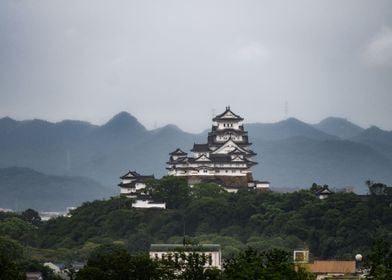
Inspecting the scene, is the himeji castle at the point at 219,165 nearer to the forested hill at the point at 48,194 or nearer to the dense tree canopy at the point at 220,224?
the dense tree canopy at the point at 220,224

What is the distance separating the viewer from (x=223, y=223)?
8288 cm

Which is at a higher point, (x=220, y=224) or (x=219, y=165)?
(x=219, y=165)

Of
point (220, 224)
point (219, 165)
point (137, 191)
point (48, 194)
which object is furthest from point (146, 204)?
point (48, 194)

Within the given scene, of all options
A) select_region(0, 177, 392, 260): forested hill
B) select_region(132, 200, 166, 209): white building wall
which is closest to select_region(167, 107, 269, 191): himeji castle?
select_region(0, 177, 392, 260): forested hill

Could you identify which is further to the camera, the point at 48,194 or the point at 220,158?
the point at 48,194

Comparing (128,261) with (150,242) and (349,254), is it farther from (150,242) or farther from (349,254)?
(150,242)

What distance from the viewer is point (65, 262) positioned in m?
72.3

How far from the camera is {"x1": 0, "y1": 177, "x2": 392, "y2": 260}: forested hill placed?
7594cm

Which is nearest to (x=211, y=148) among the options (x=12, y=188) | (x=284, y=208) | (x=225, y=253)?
(x=284, y=208)

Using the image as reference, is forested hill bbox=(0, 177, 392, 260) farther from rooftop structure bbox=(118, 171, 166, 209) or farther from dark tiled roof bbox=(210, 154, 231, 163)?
dark tiled roof bbox=(210, 154, 231, 163)

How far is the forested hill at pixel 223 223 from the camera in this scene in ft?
249

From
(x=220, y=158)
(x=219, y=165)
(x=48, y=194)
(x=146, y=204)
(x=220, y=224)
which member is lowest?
(x=220, y=224)

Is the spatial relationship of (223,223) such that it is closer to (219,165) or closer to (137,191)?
(219,165)

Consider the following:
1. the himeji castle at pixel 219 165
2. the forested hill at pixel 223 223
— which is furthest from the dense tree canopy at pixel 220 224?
the himeji castle at pixel 219 165
